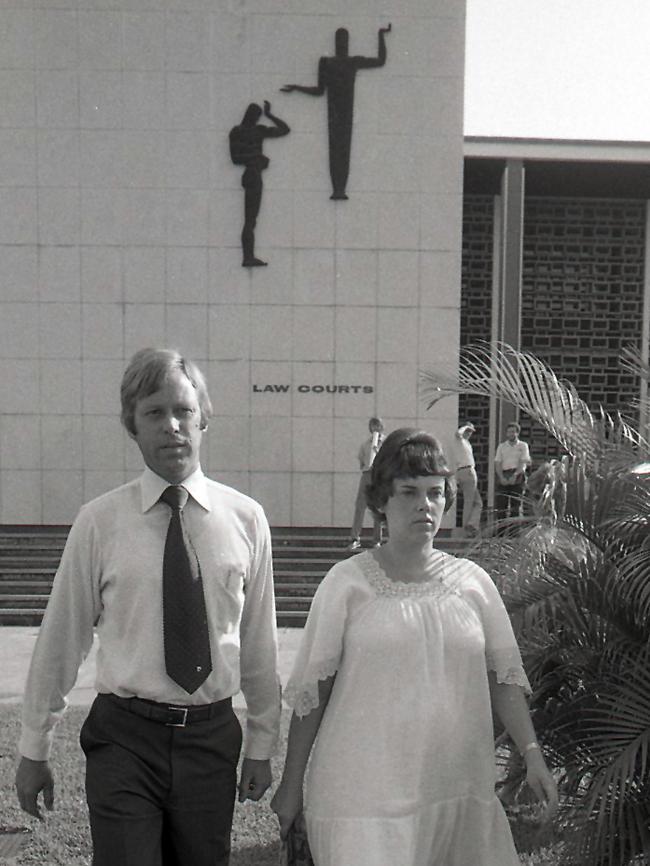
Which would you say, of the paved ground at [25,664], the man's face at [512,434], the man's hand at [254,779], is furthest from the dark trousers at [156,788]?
the man's face at [512,434]

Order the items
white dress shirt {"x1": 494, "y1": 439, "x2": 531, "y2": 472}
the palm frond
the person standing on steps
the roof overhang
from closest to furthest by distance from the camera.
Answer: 1. the palm frond
2. the person standing on steps
3. white dress shirt {"x1": 494, "y1": 439, "x2": 531, "y2": 472}
4. the roof overhang

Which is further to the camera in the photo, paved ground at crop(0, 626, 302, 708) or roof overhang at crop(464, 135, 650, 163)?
roof overhang at crop(464, 135, 650, 163)

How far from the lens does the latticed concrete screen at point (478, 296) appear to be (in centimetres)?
1752

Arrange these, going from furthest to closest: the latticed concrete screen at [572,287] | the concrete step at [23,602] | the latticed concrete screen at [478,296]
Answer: the latticed concrete screen at [572,287] < the latticed concrete screen at [478,296] < the concrete step at [23,602]

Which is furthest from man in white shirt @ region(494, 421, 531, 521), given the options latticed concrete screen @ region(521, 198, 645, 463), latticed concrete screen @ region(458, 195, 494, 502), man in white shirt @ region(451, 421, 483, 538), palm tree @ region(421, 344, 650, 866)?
palm tree @ region(421, 344, 650, 866)

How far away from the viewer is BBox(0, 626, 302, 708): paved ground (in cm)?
707

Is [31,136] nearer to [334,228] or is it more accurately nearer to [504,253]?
[334,228]

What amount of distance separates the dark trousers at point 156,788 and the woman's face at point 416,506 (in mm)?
731

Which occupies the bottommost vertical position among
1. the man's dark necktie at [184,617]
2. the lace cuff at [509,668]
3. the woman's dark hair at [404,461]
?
the lace cuff at [509,668]

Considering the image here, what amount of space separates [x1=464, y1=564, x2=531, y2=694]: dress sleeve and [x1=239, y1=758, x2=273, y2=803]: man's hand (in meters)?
0.72

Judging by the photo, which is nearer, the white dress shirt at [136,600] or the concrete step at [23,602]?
the white dress shirt at [136,600]

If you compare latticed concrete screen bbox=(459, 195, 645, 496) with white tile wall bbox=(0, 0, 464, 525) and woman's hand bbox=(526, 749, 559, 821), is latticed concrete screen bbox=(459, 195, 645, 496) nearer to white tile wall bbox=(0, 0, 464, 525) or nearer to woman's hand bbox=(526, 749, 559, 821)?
white tile wall bbox=(0, 0, 464, 525)

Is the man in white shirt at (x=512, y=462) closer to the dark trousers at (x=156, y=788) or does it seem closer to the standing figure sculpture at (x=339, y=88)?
the standing figure sculpture at (x=339, y=88)

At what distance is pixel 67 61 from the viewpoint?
1453 centimetres
